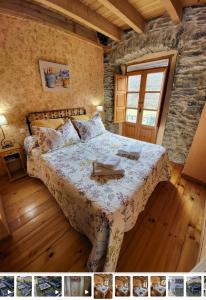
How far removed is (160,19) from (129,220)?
10.9 feet

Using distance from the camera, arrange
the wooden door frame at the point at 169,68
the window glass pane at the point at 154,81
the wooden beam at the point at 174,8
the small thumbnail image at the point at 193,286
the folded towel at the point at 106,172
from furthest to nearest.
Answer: the window glass pane at the point at 154,81 → the wooden door frame at the point at 169,68 → the wooden beam at the point at 174,8 → the folded towel at the point at 106,172 → the small thumbnail image at the point at 193,286

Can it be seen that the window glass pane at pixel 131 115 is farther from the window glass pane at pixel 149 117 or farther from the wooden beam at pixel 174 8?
the wooden beam at pixel 174 8

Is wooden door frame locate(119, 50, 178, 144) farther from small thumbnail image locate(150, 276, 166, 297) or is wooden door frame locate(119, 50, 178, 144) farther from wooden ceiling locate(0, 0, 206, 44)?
small thumbnail image locate(150, 276, 166, 297)

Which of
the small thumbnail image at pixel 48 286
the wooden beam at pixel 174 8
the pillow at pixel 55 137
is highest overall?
the wooden beam at pixel 174 8

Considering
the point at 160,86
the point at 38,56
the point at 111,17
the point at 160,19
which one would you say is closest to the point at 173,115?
the point at 160,86

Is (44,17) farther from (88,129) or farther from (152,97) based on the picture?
(152,97)

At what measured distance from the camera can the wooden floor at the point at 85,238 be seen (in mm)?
1221

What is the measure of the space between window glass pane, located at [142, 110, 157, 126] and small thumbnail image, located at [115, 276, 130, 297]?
3.28m

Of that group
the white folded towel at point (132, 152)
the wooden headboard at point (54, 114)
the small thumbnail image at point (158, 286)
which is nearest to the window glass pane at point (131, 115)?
the wooden headboard at point (54, 114)

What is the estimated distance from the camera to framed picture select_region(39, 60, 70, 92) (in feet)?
8.14

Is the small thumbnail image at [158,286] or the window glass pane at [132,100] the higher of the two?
the window glass pane at [132,100]

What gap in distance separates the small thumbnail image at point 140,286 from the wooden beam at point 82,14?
3032mm

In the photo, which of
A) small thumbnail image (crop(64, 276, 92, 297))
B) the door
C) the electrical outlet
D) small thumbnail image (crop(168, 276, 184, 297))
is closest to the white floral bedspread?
small thumbnail image (crop(64, 276, 92, 297))

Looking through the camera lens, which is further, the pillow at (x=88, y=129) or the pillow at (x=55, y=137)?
the pillow at (x=88, y=129)
